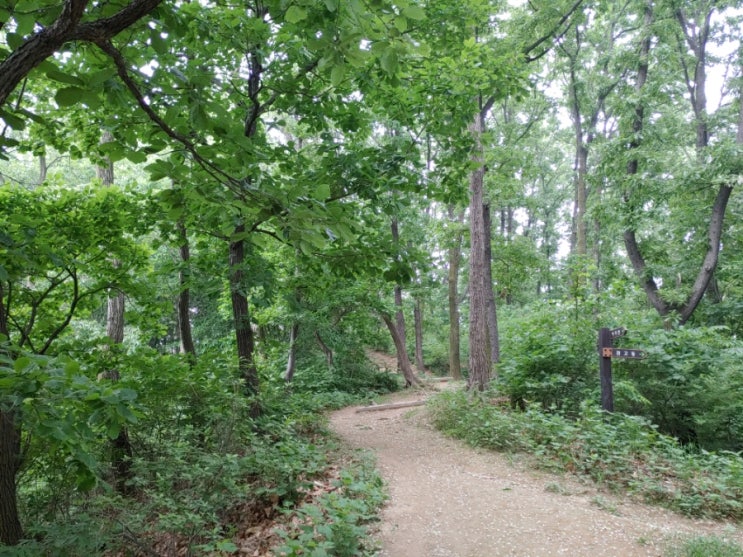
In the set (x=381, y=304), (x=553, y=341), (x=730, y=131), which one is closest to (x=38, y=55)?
(x=553, y=341)

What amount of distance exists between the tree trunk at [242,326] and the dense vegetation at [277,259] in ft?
0.13

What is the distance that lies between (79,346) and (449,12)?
575 centimetres

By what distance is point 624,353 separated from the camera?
22.1 feet

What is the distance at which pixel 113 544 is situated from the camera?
344 cm

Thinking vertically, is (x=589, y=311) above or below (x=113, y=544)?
above

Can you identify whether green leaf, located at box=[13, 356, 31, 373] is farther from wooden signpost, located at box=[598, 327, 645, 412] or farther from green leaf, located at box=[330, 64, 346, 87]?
wooden signpost, located at box=[598, 327, 645, 412]

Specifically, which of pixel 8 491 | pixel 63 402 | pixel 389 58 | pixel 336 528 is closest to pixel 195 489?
pixel 8 491

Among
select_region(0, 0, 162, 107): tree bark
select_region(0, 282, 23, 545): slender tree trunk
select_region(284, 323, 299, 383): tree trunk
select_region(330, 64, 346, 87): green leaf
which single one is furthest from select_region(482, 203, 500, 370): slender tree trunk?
select_region(0, 0, 162, 107): tree bark

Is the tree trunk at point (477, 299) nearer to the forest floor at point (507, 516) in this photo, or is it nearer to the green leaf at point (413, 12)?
the forest floor at point (507, 516)

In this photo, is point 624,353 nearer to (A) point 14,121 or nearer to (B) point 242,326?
(B) point 242,326

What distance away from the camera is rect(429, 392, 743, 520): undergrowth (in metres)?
4.75

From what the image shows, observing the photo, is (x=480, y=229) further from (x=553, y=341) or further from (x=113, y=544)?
(x=113, y=544)

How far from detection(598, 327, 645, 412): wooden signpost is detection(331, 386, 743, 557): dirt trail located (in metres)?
1.93

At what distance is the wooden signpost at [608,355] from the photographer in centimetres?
674
